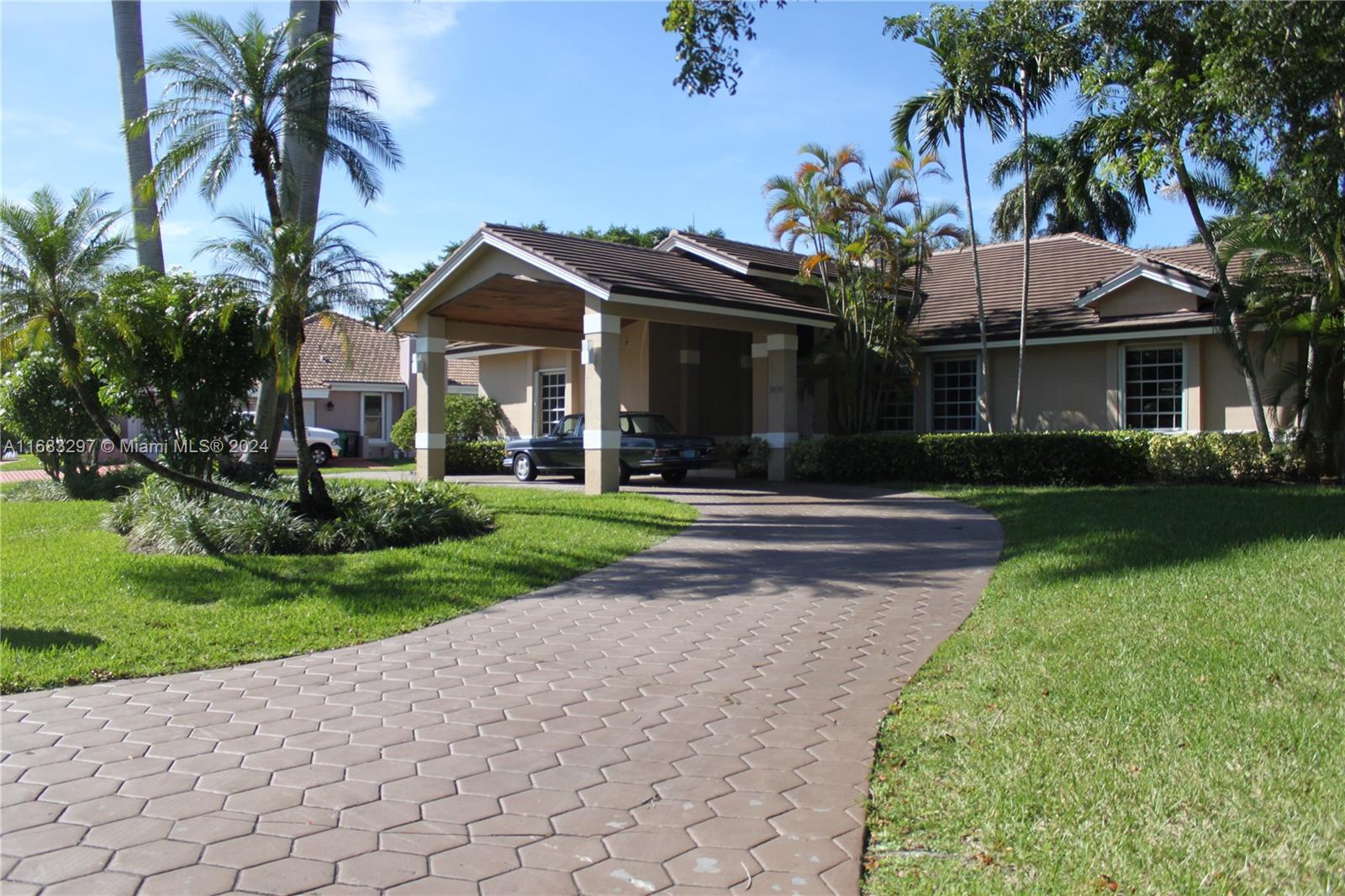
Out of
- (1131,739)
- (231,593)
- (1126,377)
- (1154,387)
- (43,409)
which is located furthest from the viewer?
(1126,377)

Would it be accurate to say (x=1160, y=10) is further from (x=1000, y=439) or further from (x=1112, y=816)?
(x=1112, y=816)

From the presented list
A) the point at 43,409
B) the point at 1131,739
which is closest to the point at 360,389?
the point at 43,409

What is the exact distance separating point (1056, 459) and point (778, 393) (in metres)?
5.51

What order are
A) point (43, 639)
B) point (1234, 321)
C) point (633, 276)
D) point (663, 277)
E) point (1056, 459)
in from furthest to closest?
point (663, 277)
point (633, 276)
point (1056, 459)
point (1234, 321)
point (43, 639)

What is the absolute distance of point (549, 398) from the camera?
2750cm

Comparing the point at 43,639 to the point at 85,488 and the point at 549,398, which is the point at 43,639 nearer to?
the point at 85,488

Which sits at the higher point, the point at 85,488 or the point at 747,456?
the point at 747,456

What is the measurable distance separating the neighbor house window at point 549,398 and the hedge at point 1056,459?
30.7 ft

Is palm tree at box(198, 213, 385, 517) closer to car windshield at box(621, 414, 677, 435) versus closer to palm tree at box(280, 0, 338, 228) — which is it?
palm tree at box(280, 0, 338, 228)

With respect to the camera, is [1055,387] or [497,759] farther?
[1055,387]

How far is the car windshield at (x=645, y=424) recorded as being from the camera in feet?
66.6

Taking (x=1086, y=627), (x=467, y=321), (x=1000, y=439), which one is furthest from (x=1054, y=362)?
(x=1086, y=627)

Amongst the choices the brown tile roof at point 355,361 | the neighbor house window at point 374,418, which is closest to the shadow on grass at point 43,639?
the brown tile roof at point 355,361

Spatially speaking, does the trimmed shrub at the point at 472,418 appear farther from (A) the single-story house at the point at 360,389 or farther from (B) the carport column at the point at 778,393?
(B) the carport column at the point at 778,393
